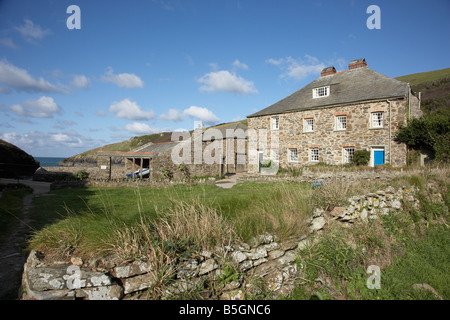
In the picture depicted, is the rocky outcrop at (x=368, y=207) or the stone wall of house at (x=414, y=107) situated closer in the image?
the rocky outcrop at (x=368, y=207)

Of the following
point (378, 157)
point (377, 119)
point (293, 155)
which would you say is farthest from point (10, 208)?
point (377, 119)

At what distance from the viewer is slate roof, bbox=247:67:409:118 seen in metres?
19.1

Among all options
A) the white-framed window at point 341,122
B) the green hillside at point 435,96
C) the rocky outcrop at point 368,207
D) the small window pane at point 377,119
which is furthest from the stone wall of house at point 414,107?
the rocky outcrop at point 368,207

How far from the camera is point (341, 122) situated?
69.8ft

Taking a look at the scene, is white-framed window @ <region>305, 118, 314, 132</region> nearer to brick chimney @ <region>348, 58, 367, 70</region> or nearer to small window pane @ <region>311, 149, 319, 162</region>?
small window pane @ <region>311, 149, 319, 162</region>

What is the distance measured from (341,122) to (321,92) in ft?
13.4

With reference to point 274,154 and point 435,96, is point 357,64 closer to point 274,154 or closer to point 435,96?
point 274,154

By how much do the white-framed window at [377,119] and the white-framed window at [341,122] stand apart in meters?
2.08

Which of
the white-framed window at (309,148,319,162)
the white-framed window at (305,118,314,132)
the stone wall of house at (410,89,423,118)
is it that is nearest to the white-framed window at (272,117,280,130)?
the white-framed window at (305,118,314,132)

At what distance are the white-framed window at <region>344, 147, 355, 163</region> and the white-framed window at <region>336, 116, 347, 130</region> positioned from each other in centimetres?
186

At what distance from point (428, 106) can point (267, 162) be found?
2829cm

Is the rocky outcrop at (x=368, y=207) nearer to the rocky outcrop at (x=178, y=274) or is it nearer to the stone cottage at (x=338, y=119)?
the rocky outcrop at (x=178, y=274)

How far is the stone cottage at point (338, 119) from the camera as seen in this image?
18547mm
